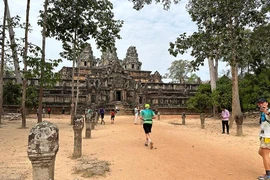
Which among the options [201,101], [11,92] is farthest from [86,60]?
[201,101]

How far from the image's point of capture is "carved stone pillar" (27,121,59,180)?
318 centimetres

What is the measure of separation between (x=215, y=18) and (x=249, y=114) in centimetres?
1809

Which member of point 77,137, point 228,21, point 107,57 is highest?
point 107,57

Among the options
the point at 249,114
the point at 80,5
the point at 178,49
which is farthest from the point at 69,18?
the point at 249,114

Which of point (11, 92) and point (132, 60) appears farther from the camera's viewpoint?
point (132, 60)

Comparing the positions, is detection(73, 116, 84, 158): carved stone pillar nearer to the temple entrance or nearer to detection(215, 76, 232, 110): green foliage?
detection(215, 76, 232, 110): green foliage

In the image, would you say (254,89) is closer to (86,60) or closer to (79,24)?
(79,24)

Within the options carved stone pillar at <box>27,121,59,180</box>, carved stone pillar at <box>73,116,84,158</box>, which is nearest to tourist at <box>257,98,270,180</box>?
carved stone pillar at <box>27,121,59,180</box>

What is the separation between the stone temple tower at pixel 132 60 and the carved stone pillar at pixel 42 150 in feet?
164

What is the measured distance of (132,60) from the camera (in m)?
54.0

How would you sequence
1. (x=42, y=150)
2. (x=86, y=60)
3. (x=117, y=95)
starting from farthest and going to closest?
(x=86, y=60) < (x=117, y=95) < (x=42, y=150)

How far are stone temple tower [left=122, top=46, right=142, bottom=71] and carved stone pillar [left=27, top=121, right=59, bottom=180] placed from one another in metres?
50.0

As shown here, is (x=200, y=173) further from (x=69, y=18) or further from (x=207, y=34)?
(x=69, y=18)

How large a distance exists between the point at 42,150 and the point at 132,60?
51.4 m
